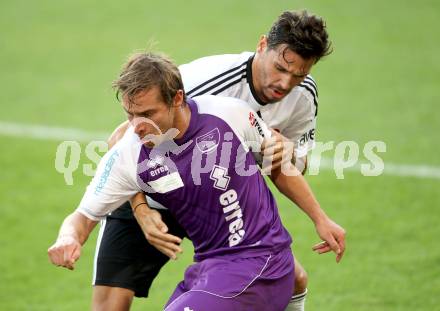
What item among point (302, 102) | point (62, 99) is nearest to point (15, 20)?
point (62, 99)

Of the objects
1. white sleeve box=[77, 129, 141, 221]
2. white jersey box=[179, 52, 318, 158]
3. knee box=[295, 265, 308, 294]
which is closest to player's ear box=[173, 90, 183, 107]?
white sleeve box=[77, 129, 141, 221]

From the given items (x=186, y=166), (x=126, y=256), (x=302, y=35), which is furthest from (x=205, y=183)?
(x=126, y=256)

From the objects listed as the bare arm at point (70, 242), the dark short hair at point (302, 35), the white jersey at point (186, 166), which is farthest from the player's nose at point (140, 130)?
the dark short hair at point (302, 35)

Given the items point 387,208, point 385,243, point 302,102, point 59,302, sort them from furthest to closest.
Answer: point 387,208 < point 385,243 < point 59,302 < point 302,102

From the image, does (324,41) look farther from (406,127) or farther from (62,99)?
(62,99)

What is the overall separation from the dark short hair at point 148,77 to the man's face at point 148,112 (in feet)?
0.08

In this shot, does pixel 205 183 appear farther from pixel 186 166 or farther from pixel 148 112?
pixel 148 112

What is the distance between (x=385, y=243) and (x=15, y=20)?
9324 millimetres

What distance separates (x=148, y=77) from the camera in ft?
15.6

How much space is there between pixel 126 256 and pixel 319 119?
18.6 feet

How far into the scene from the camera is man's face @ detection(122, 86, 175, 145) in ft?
15.5

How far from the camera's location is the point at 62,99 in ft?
40.5

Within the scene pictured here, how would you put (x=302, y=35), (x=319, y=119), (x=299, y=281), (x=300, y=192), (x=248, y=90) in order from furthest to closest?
(x=319, y=119) → (x=299, y=281) → (x=248, y=90) → (x=302, y=35) → (x=300, y=192)

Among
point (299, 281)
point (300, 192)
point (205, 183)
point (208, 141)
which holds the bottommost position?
point (299, 281)
